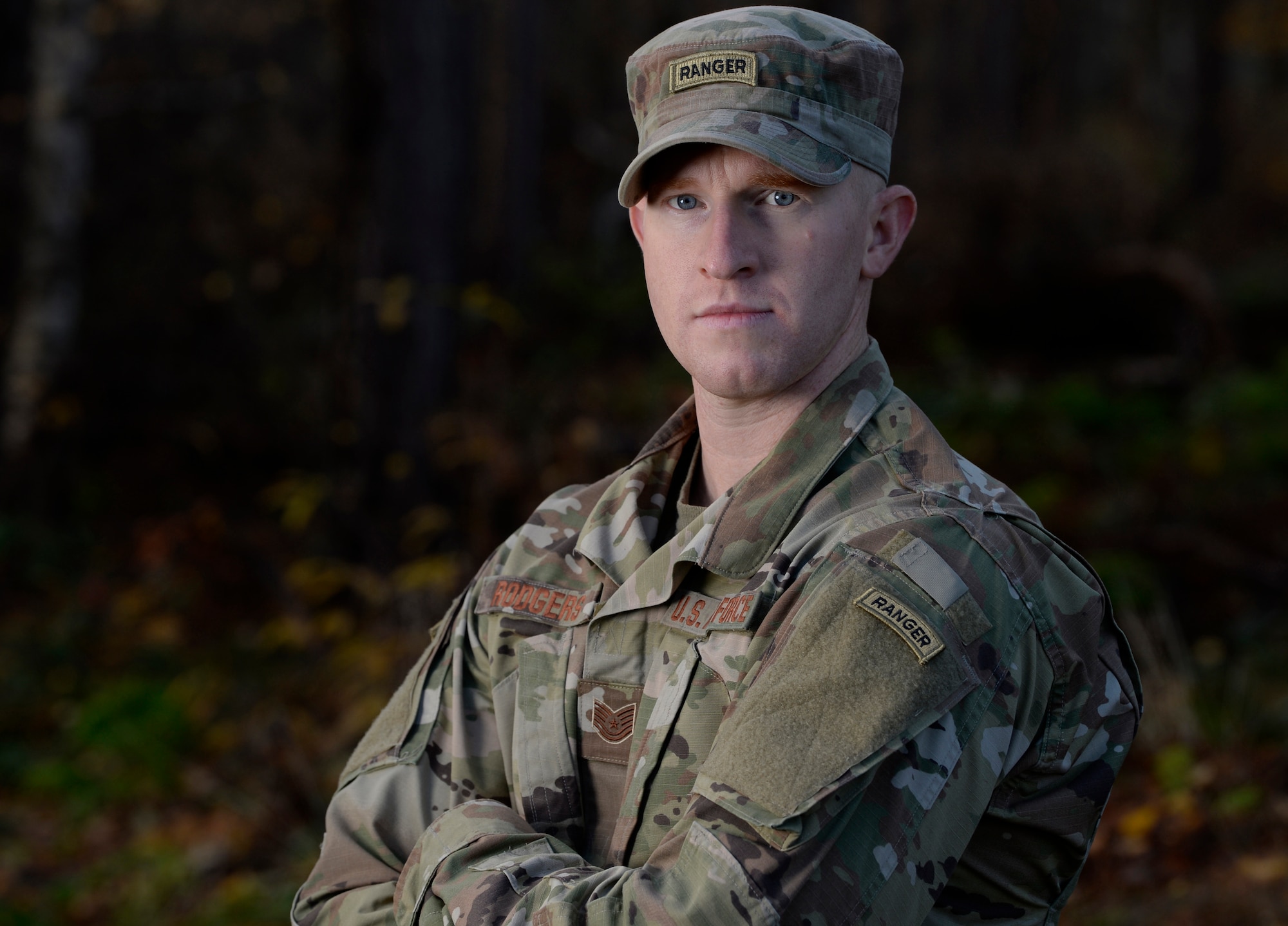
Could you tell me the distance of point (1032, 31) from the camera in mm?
18391

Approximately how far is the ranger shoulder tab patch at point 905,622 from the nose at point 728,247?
54cm

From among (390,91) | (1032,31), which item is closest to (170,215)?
(390,91)

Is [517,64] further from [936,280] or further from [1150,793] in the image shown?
[1150,793]

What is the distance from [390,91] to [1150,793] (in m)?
4.68

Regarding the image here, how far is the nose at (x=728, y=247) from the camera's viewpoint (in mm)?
1771

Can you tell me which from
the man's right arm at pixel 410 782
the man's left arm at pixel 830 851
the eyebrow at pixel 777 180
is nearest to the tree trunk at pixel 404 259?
the man's right arm at pixel 410 782

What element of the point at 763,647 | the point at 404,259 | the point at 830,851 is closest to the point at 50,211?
the point at 404,259

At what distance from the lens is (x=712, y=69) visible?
1801mm

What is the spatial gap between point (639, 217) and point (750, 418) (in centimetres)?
39

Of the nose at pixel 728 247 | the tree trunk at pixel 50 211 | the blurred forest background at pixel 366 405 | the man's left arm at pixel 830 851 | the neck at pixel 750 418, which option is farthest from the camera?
the tree trunk at pixel 50 211

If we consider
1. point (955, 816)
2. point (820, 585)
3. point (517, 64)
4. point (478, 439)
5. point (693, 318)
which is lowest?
point (478, 439)

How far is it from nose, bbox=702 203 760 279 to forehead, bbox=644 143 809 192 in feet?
0.17

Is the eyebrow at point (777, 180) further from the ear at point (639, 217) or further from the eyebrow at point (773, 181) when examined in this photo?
the ear at point (639, 217)

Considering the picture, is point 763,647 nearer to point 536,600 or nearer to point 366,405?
point 536,600
